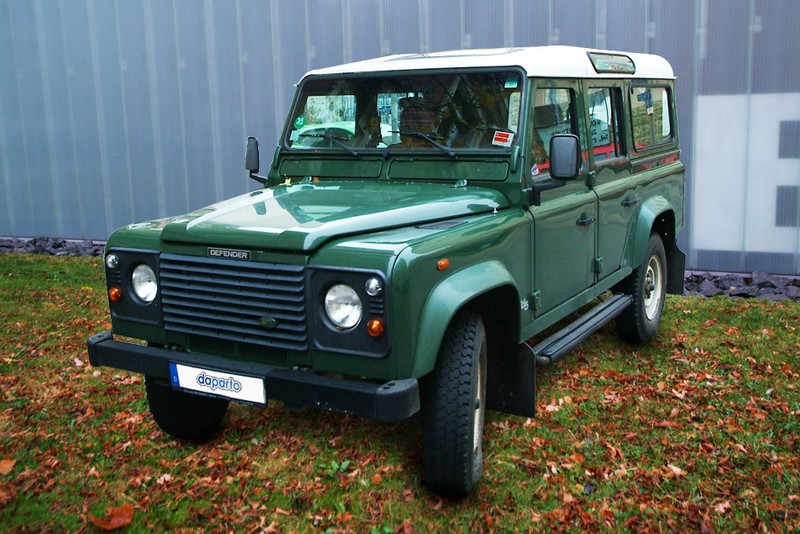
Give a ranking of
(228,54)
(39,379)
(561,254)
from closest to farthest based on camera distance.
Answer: (561,254), (39,379), (228,54)

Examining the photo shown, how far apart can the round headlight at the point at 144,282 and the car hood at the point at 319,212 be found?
9.3 inches

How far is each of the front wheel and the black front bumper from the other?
128 inches

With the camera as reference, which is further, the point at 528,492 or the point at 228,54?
the point at 228,54

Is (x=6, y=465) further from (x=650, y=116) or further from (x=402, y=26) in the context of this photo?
(x=402, y=26)

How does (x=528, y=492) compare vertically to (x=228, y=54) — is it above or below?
below

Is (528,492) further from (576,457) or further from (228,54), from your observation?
(228,54)

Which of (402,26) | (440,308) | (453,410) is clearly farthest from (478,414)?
(402,26)

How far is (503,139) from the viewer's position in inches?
174

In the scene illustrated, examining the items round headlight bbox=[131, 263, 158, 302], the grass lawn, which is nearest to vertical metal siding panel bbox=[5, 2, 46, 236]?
the grass lawn

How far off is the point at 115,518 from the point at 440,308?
6.01 feet

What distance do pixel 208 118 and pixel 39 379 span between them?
217 inches

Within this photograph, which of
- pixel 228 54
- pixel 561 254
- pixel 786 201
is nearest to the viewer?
pixel 561 254

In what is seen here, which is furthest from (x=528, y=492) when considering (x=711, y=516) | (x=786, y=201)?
(x=786, y=201)

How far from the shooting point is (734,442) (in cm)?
446
